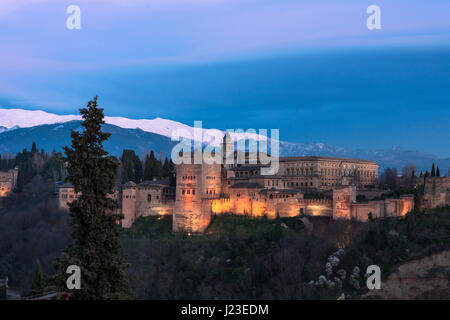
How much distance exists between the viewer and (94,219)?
18.4 meters

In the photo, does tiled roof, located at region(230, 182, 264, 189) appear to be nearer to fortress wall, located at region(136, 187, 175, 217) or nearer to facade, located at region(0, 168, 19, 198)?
fortress wall, located at region(136, 187, 175, 217)

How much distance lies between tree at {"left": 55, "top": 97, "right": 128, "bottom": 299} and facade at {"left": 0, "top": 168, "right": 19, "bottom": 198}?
68927 mm

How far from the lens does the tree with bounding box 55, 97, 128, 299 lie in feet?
60.0

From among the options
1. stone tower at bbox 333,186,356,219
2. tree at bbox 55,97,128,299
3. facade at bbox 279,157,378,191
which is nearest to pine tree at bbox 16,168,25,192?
facade at bbox 279,157,378,191

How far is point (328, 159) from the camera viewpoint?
75438 millimetres

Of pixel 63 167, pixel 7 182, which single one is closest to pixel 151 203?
pixel 63 167

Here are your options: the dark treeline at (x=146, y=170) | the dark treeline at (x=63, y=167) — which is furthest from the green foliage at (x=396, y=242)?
the dark treeline at (x=146, y=170)

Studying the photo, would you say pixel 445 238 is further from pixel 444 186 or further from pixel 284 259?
pixel 284 259

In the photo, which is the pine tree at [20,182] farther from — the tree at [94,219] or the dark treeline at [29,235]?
the tree at [94,219]

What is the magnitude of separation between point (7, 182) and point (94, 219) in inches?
2785

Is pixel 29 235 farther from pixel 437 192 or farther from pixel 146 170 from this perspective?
pixel 437 192

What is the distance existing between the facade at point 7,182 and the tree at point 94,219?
68927 millimetres
